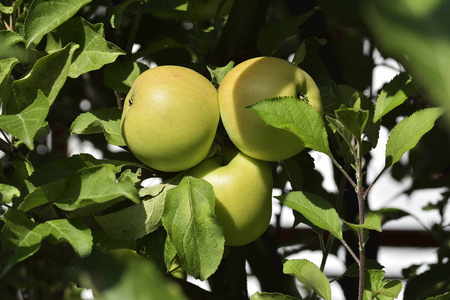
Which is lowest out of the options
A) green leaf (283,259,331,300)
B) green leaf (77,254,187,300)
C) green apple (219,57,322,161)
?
green leaf (283,259,331,300)

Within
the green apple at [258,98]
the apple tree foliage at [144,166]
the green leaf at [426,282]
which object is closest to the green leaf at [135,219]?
the apple tree foliage at [144,166]

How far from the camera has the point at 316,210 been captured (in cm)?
66

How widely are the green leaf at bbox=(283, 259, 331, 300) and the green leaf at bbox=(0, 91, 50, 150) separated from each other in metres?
0.33

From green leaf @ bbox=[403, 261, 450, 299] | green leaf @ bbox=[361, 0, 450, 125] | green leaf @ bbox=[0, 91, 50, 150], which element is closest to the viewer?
green leaf @ bbox=[361, 0, 450, 125]

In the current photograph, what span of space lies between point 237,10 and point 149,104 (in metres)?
0.30

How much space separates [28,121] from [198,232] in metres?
0.23

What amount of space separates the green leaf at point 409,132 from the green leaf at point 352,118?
6cm

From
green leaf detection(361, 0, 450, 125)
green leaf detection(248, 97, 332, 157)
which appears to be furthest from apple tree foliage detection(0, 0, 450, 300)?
green leaf detection(361, 0, 450, 125)

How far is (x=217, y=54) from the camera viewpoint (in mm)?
905

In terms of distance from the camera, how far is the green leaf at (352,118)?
0.57 metres

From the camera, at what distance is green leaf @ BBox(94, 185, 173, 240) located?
66 cm

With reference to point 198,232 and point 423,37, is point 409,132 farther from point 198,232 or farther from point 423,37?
point 423,37

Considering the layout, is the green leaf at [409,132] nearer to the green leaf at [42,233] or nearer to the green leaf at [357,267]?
the green leaf at [357,267]

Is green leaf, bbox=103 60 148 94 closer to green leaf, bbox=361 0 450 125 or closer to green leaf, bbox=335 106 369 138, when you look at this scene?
green leaf, bbox=335 106 369 138
